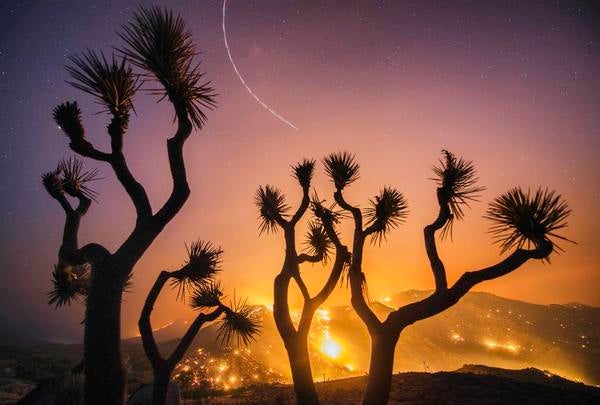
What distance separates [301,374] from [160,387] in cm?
331

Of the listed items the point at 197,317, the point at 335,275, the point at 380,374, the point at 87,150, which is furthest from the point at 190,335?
the point at 87,150

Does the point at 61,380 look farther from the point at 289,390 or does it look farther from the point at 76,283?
the point at 289,390

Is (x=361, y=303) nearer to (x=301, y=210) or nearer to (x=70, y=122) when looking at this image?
(x=301, y=210)

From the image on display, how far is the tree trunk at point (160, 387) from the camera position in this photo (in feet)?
22.3

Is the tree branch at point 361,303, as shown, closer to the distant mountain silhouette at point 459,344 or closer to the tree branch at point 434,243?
the tree branch at point 434,243

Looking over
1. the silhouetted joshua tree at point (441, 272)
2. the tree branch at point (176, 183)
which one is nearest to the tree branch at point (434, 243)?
the silhouetted joshua tree at point (441, 272)

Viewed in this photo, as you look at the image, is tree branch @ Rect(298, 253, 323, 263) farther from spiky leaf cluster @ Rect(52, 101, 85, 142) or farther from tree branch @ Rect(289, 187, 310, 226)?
spiky leaf cluster @ Rect(52, 101, 85, 142)

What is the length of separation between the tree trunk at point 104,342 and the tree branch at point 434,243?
18.7 feet

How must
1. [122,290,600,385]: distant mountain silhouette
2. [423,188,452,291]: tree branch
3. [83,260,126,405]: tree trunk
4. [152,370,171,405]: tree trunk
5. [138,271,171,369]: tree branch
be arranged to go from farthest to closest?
[122,290,600,385]: distant mountain silhouette → [138,271,171,369]: tree branch → [152,370,171,405]: tree trunk → [423,188,452,291]: tree branch → [83,260,126,405]: tree trunk

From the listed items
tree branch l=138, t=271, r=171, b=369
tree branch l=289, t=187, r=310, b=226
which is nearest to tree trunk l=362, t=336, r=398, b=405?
tree branch l=289, t=187, r=310, b=226

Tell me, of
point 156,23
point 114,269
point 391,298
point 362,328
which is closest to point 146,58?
point 156,23

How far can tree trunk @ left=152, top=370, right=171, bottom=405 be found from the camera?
681cm

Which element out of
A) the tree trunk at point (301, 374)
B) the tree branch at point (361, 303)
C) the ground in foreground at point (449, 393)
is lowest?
the ground in foreground at point (449, 393)

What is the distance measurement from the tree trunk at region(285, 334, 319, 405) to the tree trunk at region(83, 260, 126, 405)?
3.92 m
